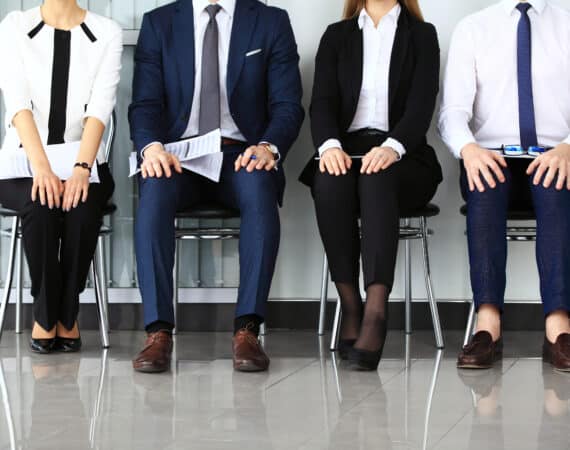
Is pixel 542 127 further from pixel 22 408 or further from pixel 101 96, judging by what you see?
pixel 22 408

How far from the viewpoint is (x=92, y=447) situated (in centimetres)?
183

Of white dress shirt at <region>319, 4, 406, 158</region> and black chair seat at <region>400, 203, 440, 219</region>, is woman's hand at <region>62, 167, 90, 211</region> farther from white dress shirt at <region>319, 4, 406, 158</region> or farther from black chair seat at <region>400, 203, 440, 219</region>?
black chair seat at <region>400, 203, 440, 219</region>

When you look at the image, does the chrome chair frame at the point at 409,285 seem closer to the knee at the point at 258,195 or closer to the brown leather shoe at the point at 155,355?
the knee at the point at 258,195

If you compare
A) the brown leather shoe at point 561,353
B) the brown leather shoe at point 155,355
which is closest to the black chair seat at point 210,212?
the brown leather shoe at point 155,355

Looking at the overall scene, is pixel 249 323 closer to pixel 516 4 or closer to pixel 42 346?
pixel 42 346

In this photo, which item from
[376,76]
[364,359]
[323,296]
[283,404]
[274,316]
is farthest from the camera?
[274,316]

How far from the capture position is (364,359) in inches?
105

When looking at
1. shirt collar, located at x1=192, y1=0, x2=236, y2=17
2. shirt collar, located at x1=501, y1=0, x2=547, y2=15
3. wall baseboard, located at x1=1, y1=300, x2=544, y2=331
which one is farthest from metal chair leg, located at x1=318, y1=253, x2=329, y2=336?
shirt collar, located at x1=501, y1=0, x2=547, y2=15

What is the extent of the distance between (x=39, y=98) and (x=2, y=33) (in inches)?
10.2

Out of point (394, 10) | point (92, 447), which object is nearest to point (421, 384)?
point (92, 447)

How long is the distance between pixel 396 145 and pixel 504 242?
18.2 inches

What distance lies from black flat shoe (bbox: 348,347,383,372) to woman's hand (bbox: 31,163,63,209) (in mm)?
1099

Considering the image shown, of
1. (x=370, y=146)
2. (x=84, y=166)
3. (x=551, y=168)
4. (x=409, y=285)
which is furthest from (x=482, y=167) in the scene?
(x=84, y=166)

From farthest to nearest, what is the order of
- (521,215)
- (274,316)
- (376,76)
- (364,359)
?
(274,316)
(376,76)
(521,215)
(364,359)
